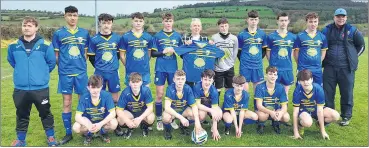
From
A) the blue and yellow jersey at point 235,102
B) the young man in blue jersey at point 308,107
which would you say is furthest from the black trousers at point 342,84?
the blue and yellow jersey at point 235,102

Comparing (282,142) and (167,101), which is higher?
(167,101)

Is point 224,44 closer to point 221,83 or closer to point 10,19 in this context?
point 221,83

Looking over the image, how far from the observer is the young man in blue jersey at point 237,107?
484cm

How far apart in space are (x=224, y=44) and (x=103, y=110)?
2227 mm

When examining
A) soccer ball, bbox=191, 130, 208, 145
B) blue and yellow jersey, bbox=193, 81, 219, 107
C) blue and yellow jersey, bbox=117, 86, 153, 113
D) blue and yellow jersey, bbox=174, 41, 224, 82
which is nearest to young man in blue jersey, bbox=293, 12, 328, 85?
blue and yellow jersey, bbox=174, 41, 224, 82

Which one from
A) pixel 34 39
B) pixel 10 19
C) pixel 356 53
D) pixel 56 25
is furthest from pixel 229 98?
pixel 56 25

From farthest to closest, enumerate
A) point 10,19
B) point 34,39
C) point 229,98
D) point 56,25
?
point 56,25 → point 10,19 → point 229,98 → point 34,39

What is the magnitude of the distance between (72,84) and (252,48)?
2824 mm

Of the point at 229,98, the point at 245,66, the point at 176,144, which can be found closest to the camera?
the point at 176,144

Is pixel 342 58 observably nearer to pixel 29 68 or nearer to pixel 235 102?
pixel 235 102

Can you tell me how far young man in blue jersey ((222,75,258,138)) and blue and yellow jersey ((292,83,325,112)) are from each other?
2.08 ft

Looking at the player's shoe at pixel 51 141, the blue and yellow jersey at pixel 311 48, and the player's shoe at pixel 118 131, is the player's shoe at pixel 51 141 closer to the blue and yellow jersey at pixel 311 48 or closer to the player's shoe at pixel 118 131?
the player's shoe at pixel 118 131

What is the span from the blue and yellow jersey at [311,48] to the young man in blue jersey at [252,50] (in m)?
0.59

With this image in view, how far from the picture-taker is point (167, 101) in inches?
189
